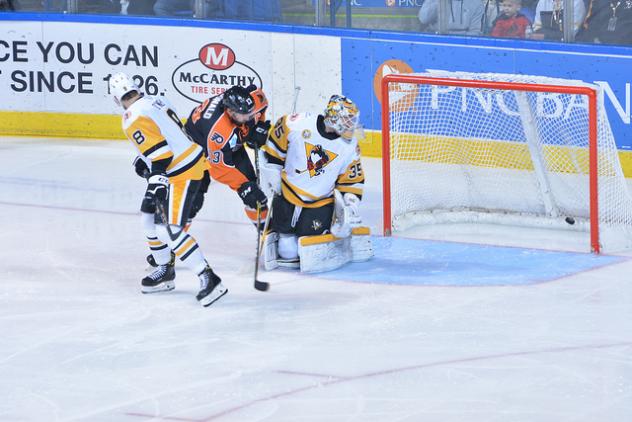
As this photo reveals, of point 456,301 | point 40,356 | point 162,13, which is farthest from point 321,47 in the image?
point 40,356

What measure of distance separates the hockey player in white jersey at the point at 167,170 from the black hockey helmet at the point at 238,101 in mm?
314

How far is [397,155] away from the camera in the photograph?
800cm

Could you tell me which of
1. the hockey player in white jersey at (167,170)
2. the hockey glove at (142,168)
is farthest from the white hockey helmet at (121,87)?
the hockey glove at (142,168)

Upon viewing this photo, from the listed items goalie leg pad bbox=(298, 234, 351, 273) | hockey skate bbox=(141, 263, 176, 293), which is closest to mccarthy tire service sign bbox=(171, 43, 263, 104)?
goalie leg pad bbox=(298, 234, 351, 273)

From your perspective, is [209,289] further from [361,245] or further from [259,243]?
[361,245]

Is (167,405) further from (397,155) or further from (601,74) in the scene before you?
(601,74)

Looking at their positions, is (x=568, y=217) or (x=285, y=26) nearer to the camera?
(x=568, y=217)

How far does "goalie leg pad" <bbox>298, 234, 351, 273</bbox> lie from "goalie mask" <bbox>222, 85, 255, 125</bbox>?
2.35 ft

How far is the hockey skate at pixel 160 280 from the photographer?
6.52m

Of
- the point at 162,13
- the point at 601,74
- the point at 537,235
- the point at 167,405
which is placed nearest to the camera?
the point at 167,405

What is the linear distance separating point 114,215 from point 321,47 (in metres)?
2.44

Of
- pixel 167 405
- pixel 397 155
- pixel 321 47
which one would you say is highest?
pixel 321 47

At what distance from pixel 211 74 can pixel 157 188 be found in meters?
4.45

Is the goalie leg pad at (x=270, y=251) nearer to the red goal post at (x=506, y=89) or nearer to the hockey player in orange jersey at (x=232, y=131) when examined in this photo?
the hockey player in orange jersey at (x=232, y=131)
